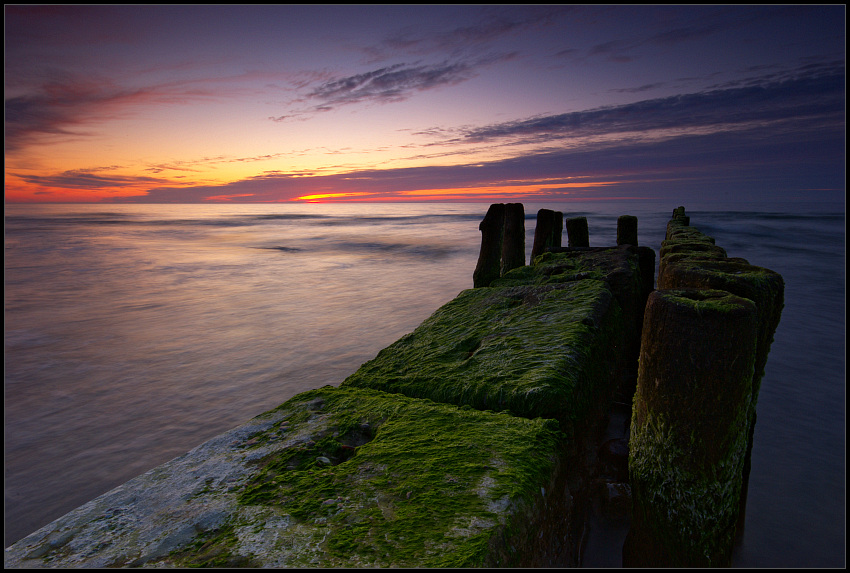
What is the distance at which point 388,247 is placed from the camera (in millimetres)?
29344

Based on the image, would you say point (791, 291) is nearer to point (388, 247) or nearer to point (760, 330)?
point (760, 330)

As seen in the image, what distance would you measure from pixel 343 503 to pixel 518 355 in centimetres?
136

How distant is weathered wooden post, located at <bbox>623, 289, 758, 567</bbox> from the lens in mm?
1823

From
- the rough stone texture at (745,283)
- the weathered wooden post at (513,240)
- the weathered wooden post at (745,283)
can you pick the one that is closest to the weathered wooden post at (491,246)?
the weathered wooden post at (513,240)

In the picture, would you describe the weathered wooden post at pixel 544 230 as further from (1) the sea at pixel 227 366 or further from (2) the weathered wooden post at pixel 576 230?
(1) the sea at pixel 227 366

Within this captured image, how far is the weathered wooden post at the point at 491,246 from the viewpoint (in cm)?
784

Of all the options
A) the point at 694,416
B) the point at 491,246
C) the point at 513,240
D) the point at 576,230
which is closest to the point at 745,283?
the point at 694,416

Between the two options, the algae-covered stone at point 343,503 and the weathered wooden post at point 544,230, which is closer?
the algae-covered stone at point 343,503

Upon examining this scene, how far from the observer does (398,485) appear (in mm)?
1628

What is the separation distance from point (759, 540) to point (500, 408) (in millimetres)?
3484

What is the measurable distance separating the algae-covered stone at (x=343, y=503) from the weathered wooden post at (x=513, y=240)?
6.61 m

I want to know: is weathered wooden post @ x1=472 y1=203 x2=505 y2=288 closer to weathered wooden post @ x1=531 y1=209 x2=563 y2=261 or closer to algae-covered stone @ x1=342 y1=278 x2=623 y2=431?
weathered wooden post @ x1=531 y1=209 x2=563 y2=261

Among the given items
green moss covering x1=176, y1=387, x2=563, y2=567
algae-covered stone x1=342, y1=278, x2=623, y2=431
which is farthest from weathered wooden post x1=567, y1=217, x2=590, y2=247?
green moss covering x1=176, y1=387, x2=563, y2=567

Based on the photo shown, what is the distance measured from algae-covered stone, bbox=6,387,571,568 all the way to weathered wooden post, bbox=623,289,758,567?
48 cm
